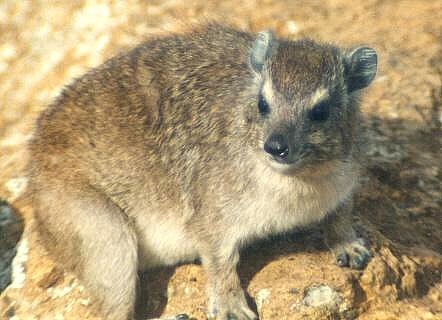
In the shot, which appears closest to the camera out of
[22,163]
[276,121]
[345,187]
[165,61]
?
[276,121]

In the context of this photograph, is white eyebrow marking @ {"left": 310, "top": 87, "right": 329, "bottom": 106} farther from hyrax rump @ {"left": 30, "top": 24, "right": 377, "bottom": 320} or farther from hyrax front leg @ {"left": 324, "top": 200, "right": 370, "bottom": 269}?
hyrax front leg @ {"left": 324, "top": 200, "right": 370, "bottom": 269}

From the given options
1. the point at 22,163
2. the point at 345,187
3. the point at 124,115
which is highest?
the point at 124,115

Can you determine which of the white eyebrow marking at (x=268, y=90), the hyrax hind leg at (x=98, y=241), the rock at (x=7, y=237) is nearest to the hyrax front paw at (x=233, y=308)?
the hyrax hind leg at (x=98, y=241)

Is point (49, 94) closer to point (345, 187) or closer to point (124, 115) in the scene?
point (124, 115)

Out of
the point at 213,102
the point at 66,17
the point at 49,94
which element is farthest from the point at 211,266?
the point at 66,17

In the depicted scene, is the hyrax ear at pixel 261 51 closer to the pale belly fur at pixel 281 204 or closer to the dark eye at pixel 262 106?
the dark eye at pixel 262 106

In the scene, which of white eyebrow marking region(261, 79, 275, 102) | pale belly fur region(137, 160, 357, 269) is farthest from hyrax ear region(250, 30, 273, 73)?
pale belly fur region(137, 160, 357, 269)
